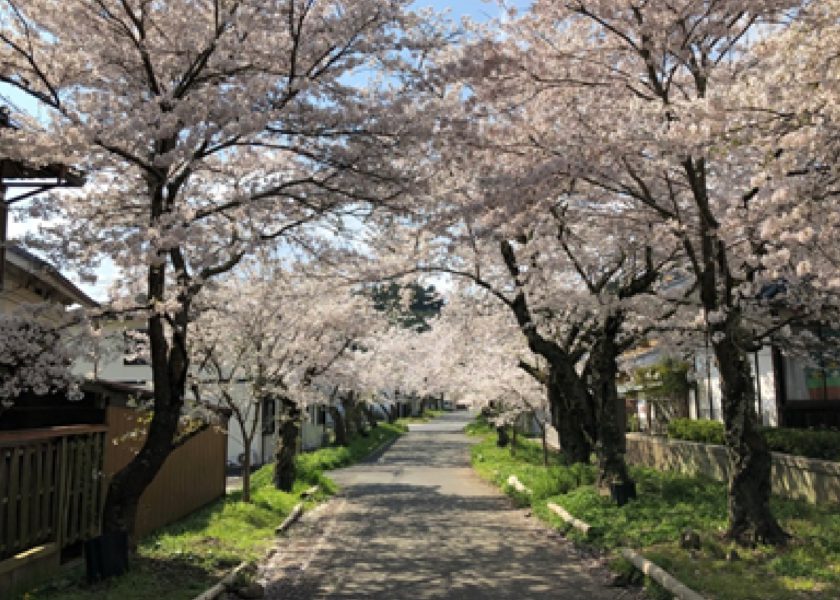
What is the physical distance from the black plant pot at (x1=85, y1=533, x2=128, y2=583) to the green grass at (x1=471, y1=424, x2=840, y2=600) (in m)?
5.99

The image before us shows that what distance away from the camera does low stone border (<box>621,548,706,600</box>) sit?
23.2 feet

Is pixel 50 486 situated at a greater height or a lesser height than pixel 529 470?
greater

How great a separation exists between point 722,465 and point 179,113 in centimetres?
1325

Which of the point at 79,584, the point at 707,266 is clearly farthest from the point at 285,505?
the point at 707,266

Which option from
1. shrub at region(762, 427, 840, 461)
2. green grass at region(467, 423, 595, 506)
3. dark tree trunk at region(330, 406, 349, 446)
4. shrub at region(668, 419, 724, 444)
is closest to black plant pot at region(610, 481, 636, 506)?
shrub at region(762, 427, 840, 461)

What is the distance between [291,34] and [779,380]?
50.2 ft

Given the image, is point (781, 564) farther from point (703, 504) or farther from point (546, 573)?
point (703, 504)

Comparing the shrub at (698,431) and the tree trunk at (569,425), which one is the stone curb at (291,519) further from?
the shrub at (698,431)

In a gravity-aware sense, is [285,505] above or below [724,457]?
below

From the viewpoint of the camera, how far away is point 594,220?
43.5 ft

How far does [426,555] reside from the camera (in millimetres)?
10938

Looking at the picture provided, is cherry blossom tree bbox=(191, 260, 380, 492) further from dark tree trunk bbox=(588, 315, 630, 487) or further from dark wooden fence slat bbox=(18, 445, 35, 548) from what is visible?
dark tree trunk bbox=(588, 315, 630, 487)

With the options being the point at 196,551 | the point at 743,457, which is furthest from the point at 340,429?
the point at 743,457

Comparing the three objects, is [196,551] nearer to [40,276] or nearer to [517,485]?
[40,276]
